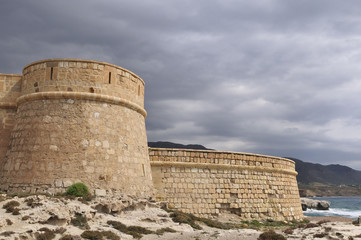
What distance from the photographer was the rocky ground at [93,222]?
8.73m

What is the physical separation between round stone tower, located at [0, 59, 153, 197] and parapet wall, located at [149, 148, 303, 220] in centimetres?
266

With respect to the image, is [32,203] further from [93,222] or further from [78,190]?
[93,222]

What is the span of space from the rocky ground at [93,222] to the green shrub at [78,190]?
321mm

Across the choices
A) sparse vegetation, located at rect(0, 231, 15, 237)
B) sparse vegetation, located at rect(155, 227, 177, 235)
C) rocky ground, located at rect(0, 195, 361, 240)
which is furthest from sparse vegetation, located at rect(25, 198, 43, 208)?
sparse vegetation, located at rect(155, 227, 177, 235)

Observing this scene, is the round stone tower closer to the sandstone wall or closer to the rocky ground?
the sandstone wall

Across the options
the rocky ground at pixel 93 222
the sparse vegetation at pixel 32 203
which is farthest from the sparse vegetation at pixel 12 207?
the sparse vegetation at pixel 32 203

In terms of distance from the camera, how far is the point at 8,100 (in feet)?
45.1

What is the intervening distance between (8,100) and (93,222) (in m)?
7.01

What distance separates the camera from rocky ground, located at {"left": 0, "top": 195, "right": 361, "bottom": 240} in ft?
28.6

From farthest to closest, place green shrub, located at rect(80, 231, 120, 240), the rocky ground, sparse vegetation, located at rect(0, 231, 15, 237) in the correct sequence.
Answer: green shrub, located at rect(80, 231, 120, 240)
the rocky ground
sparse vegetation, located at rect(0, 231, 15, 237)

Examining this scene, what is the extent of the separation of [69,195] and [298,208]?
52.0ft

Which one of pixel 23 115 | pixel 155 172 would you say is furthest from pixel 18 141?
pixel 155 172

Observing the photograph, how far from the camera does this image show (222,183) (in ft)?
57.1

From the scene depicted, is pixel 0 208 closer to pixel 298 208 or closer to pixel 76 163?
pixel 76 163
